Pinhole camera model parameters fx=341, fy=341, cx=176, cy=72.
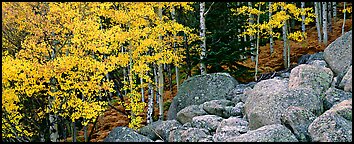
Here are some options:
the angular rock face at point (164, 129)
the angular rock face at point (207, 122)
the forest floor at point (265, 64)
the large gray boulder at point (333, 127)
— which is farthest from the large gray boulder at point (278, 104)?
the forest floor at point (265, 64)

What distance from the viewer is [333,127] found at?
31.8ft

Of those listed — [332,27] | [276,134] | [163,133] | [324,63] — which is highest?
[332,27]

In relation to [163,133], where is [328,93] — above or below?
above

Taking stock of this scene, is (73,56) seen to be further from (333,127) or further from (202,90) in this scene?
(333,127)

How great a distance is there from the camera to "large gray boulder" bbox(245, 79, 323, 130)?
11703 millimetres

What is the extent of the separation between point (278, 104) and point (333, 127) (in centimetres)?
250

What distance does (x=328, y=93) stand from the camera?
1269 cm

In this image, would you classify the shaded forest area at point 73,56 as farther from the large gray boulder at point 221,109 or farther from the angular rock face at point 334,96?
the angular rock face at point 334,96

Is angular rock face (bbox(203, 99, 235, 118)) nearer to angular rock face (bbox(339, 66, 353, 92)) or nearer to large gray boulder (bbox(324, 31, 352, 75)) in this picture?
angular rock face (bbox(339, 66, 353, 92))

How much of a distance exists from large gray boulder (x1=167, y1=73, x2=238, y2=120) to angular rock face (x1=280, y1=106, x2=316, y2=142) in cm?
557

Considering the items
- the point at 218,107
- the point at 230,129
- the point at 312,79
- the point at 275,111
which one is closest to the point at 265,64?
the point at 312,79

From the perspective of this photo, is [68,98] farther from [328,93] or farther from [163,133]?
[328,93]

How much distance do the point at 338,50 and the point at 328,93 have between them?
147 inches

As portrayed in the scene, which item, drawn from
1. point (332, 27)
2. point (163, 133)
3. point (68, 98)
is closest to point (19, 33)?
point (68, 98)
